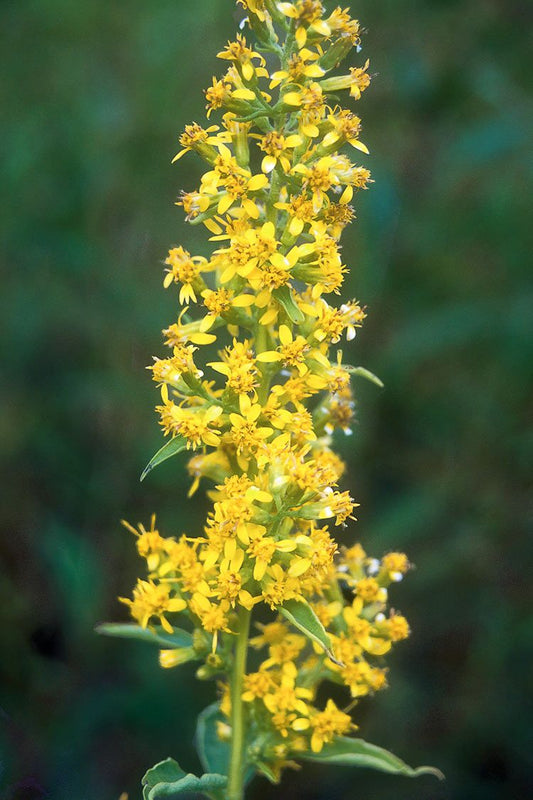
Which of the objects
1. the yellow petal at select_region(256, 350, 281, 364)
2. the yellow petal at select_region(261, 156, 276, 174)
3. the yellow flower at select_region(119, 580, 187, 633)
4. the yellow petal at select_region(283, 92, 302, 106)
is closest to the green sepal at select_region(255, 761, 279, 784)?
the yellow flower at select_region(119, 580, 187, 633)

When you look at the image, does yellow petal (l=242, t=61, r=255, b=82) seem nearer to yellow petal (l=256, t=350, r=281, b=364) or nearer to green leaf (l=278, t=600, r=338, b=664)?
yellow petal (l=256, t=350, r=281, b=364)

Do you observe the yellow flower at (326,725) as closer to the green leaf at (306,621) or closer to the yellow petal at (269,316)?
the green leaf at (306,621)

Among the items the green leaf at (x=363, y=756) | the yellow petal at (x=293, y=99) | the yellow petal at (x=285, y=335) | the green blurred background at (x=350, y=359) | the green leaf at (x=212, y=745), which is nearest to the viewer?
the yellow petal at (x=293, y=99)

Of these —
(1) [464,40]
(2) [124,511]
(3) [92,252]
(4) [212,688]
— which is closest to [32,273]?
(3) [92,252]

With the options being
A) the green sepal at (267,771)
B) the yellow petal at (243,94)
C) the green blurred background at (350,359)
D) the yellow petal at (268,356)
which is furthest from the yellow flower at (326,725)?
the yellow petal at (243,94)

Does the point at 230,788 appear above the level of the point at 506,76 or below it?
below

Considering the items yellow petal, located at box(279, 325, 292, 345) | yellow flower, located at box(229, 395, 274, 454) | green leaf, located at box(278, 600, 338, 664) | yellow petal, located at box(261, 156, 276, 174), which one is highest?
yellow petal, located at box(261, 156, 276, 174)

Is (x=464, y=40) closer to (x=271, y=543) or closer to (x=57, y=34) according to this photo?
(x=57, y=34)

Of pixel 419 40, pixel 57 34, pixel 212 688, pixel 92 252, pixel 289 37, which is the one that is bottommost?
pixel 212 688
